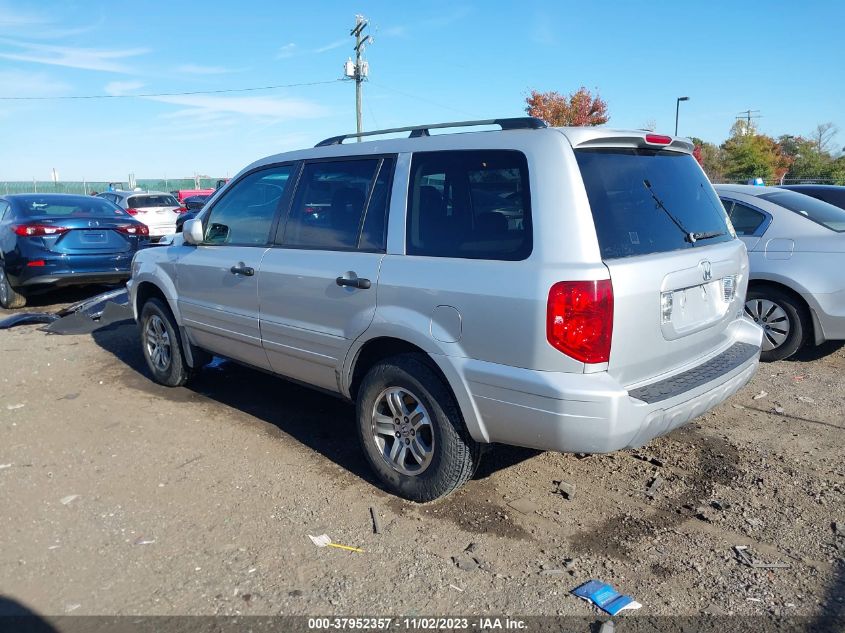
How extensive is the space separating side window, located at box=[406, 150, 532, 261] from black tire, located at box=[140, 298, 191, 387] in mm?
2914

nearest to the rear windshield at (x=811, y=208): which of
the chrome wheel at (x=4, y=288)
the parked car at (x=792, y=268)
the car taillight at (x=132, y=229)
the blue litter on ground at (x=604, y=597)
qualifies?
the parked car at (x=792, y=268)

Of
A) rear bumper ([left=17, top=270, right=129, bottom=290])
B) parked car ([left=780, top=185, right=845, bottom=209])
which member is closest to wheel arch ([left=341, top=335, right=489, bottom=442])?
parked car ([left=780, top=185, right=845, bottom=209])

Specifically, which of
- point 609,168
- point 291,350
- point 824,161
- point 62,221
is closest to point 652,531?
point 609,168

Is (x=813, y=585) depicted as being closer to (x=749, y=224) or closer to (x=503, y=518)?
(x=503, y=518)

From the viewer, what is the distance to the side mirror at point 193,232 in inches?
203

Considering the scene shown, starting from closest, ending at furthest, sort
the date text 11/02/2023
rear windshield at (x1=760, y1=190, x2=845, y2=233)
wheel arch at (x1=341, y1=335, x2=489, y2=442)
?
the date text 11/02/2023 < wheel arch at (x1=341, y1=335, x2=489, y2=442) < rear windshield at (x1=760, y1=190, x2=845, y2=233)

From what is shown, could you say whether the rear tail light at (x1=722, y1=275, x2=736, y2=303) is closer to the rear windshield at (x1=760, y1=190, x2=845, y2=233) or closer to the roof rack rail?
the roof rack rail

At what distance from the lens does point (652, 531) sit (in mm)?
3471

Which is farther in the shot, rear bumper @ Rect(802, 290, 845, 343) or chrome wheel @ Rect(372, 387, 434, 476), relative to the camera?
rear bumper @ Rect(802, 290, 845, 343)

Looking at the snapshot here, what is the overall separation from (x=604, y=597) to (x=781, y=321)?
14.5 feet

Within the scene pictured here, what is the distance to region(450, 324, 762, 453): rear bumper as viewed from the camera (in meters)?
3.01

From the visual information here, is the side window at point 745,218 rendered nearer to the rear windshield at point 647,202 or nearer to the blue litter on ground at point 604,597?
the rear windshield at point 647,202

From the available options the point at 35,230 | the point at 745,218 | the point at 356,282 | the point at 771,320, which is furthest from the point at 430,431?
the point at 35,230

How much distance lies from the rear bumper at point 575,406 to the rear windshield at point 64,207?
8273 mm
